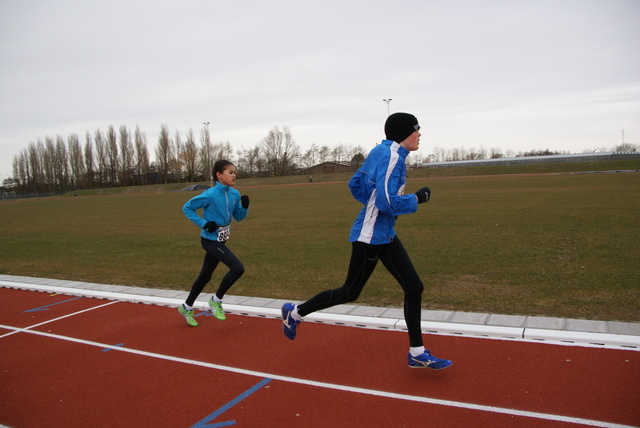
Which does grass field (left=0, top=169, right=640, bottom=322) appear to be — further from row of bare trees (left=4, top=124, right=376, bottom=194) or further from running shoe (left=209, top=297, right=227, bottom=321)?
row of bare trees (left=4, top=124, right=376, bottom=194)

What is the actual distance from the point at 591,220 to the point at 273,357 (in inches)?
468

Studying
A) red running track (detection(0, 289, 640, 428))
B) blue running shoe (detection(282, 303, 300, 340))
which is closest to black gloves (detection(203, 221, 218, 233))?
red running track (detection(0, 289, 640, 428))

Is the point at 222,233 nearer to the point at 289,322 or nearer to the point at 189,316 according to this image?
the point at 189,316

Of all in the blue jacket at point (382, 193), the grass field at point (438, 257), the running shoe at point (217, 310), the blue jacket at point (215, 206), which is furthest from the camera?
the grass field at point (438, 257)

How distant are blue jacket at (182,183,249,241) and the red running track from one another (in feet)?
4.13

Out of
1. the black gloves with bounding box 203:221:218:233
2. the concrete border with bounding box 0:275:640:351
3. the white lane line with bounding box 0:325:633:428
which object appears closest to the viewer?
the white lane line with bounding box 0:325:633:428

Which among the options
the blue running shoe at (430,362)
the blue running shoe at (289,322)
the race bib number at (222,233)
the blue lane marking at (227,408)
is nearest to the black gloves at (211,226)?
the race bib number at (222,233)

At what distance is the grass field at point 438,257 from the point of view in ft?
20.1

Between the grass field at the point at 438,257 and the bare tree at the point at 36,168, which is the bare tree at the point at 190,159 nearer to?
the bare tree at the point at 36,168

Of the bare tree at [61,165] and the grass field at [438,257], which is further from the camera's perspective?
the bare tree at [61,165]

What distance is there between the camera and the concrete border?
4.39 metres

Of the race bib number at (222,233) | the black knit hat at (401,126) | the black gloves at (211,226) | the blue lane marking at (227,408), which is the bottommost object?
the blue lane marking at (227,408)

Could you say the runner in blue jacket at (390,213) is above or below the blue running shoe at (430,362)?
above

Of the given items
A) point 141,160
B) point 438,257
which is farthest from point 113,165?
point 438,257
